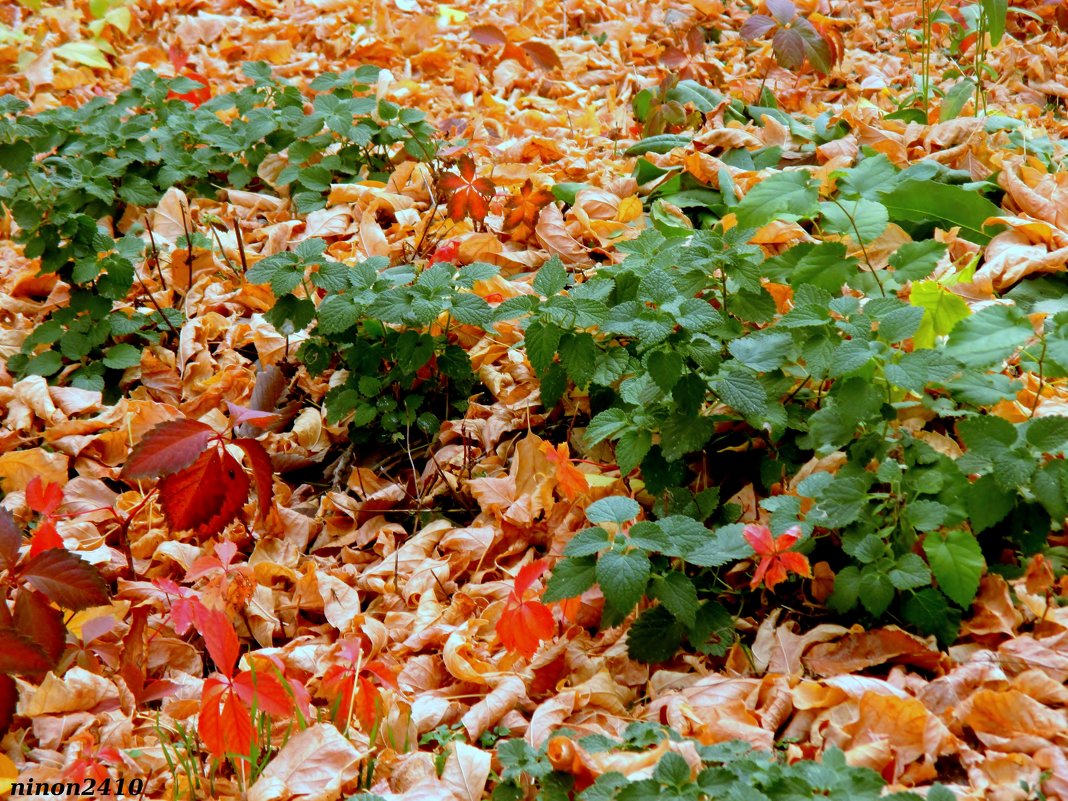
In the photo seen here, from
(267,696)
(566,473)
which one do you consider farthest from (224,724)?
(566,473)

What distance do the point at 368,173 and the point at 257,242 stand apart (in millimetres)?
423

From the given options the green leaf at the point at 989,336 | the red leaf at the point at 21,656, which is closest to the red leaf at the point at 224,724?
the red leaf at the point at 21,656

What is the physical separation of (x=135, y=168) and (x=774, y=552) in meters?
2.54

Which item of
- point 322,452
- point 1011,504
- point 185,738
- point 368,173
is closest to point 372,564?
point 322,452

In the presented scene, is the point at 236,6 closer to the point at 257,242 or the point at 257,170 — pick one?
the point at 257,170

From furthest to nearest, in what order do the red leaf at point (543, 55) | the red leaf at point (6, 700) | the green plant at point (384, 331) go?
1. the red leaf at point (543, 55)
2. the green plant at point (384, 331)
3. the red leaf at point (6, 700)

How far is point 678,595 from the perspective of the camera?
5.02ft

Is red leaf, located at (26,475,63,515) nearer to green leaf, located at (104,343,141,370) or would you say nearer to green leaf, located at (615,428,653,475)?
green leaf, located at (104,343,141,370)

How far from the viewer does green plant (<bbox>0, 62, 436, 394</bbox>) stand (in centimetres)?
252

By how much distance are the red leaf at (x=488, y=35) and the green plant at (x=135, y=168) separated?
880mm

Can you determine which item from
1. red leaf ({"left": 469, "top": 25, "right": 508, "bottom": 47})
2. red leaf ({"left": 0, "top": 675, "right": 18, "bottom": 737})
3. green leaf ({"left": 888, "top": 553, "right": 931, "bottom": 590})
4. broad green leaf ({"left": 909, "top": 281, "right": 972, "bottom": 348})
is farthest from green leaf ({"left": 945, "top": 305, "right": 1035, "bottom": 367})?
red leaf ({"left": 469, "top": 25, "right": 508, "bottom": 47})

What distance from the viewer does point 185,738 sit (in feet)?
4.97

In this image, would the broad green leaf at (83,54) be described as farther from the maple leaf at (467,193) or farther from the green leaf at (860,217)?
the green leaf at (860,217)

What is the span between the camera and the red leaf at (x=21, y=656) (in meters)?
1.46
